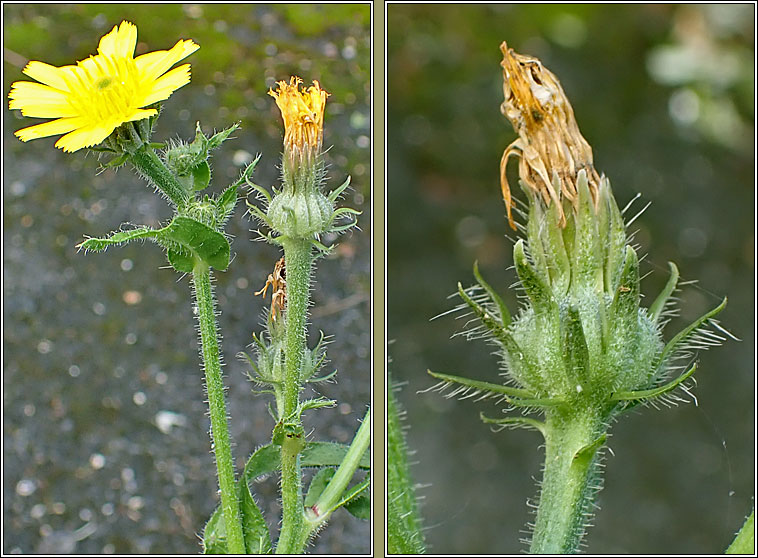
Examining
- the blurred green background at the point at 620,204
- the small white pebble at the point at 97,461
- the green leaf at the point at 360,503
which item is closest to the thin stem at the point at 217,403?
the green leaf at the point at 360,503

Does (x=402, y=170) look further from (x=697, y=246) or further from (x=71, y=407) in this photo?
(x=71, y=407)

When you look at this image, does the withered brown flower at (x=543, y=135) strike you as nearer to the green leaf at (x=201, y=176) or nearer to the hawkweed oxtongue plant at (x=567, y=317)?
the hawkweed oxtongue plant at (x=567, y=317)

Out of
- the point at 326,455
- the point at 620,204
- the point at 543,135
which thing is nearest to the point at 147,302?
the point at 326,455

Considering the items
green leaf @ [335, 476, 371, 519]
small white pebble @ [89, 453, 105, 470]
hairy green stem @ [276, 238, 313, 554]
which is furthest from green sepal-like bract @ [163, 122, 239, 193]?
small white pebble @ [89, 453, 105, 470]

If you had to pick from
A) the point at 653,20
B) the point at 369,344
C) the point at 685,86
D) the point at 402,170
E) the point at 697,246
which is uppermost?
the point at 653,20

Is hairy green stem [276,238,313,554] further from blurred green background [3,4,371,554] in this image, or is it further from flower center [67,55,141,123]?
flower center [67,55,141,123]

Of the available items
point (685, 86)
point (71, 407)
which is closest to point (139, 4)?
→ point (71, 407)

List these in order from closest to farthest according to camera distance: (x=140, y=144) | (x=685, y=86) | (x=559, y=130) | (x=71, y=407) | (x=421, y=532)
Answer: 1. (x=140, y=144)
2. (x=559, y=130)
3. (x=421, y=532)
4. (x=71, y=407)
5. (x=685, y=86)

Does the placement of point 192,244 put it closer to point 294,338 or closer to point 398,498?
point 294,338
